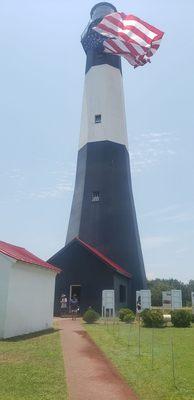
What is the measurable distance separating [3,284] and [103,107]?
2212 cm

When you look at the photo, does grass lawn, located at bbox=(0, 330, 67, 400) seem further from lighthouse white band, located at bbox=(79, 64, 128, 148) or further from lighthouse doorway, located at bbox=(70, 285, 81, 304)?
lighthouse white band, located at bbox=(79, 64, 128, 148)

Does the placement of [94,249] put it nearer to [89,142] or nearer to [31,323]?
[89,142]

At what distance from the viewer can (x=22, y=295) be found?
55.6ft

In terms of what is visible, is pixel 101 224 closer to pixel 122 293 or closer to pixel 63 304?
pixel 122 293

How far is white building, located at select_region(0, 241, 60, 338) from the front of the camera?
1567 centimetres

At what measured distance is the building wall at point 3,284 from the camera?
1545cm

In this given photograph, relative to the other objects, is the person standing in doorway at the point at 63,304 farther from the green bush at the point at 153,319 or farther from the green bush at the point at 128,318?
the green bush at the point at 153,319

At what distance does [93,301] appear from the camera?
93.9 ft

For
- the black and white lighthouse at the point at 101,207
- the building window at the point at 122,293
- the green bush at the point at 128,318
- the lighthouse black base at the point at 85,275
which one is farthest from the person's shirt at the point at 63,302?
the green bush at the point at 128,318

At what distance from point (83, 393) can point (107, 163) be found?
2688 cm

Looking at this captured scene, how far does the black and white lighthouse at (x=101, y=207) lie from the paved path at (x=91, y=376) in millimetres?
15129

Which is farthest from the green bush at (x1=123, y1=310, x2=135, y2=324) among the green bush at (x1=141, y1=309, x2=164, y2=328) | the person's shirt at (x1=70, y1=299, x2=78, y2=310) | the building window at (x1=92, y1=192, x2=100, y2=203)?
the building window at (x1=92, y1=192, x2=100, y2=203)

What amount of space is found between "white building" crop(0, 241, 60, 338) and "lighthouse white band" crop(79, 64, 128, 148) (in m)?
16.7

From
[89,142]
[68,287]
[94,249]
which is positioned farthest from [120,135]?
[68,287]
